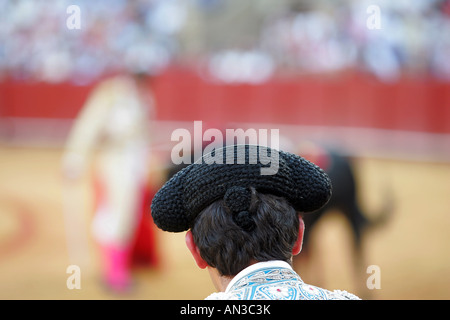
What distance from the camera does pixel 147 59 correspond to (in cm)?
1084

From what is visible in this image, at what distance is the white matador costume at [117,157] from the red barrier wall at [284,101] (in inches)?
216

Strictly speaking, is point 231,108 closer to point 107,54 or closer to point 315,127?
point 315,127

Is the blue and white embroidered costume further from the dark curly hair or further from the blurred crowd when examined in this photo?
the blurred crowd

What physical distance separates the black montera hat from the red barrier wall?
817 cm

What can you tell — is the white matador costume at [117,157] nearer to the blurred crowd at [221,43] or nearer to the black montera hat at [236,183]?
the black montera hat at [236,183]

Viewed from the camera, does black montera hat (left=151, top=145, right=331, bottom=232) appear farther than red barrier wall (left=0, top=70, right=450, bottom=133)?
No

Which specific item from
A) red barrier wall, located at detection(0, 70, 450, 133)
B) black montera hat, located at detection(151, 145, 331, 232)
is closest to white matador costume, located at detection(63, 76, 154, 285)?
black montera hat, located at detection(151, 145, 331, 232)

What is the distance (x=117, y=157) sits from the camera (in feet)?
14.1

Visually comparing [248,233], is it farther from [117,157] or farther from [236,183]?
[117,157]

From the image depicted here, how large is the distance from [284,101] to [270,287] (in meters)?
8.97

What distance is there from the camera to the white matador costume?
427 cm

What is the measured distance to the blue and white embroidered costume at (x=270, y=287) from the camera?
1034 millimetres

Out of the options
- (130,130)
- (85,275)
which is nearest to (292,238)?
(130,130)

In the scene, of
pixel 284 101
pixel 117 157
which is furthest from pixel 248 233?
pixel 284 101
